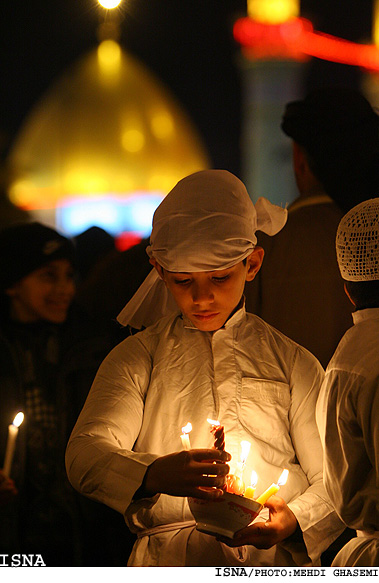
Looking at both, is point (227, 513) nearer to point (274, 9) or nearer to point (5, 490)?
point (5, 490)

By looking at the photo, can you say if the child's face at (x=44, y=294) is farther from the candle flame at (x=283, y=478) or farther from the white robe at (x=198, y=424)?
the candle flame at (x=283, y=478)

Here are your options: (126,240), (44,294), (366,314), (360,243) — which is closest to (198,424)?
(366,314)

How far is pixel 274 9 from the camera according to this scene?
2.67 metres

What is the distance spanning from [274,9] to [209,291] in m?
1.27

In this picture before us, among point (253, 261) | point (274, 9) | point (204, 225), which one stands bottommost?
point (253, 261)

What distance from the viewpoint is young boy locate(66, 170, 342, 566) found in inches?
72.1

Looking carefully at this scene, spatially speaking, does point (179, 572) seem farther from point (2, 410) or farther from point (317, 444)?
point (2, 410)

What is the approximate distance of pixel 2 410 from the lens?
2396 mm

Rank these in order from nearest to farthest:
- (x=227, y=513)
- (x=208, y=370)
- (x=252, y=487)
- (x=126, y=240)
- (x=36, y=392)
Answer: (x=227, y=513) → (x=252, y=487) → (x=208, y=370) → (x=36, y=392) → (x=126, y=240)

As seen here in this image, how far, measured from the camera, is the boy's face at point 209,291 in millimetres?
1947

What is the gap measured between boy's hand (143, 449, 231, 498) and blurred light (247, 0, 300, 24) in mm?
1644

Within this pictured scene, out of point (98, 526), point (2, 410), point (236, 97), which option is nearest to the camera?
point (2, 410)

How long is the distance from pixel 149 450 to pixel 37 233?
98 cm

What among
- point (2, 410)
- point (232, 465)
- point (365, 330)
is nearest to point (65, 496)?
point (2, 410)
